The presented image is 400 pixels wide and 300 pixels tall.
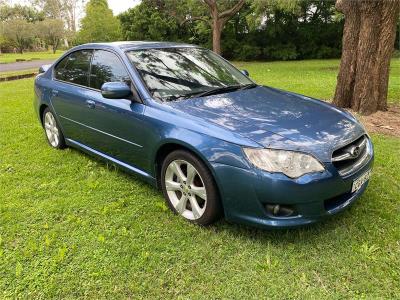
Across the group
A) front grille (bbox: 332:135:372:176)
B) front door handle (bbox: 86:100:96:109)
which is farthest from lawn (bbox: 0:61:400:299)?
front door handle (bbox: 86:100:96:109)

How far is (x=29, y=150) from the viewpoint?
5410 mm

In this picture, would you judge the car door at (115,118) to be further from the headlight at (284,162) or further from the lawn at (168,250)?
the headlight at (284,162)

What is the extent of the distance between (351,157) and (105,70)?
263 cm

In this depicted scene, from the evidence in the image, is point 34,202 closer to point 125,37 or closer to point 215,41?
point 215,41

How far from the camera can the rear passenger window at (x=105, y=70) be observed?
3.81m

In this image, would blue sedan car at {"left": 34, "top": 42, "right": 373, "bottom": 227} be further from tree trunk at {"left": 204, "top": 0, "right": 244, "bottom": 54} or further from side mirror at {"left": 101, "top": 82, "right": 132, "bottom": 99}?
tree trunk at {"left": 204, "top": 0, "right": 244, "bottom": 54}

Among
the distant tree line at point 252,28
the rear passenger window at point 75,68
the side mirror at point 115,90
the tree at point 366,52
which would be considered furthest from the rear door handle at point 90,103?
the distant tree line at point 252,28

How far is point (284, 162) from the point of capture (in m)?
2.68

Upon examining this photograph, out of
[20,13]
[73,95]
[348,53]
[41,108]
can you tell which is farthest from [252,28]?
[20,13]

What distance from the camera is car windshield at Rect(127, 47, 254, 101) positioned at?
360 centimetres

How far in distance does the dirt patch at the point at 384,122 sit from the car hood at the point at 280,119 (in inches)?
99.8

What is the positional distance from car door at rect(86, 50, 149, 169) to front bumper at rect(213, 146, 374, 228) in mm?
1047

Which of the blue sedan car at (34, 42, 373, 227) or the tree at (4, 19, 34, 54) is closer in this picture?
the blue sedan car at (34, 42, 373, 227)

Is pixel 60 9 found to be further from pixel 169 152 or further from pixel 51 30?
pixel 169 152
